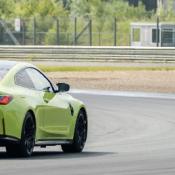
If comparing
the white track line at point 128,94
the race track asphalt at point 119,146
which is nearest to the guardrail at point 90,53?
the white track line at point 128,94

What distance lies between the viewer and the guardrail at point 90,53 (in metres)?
54.5

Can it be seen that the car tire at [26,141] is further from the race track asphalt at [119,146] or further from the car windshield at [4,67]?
the car windshield at [4,67]

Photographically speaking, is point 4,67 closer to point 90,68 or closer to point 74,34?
point 90,68

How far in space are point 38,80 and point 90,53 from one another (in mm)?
41311

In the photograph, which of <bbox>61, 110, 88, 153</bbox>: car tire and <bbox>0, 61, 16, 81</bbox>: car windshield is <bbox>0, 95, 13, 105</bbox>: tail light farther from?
<bbox>61, 110, 88, 153</bbox>: car tire

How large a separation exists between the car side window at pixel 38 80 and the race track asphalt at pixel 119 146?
0.89 m

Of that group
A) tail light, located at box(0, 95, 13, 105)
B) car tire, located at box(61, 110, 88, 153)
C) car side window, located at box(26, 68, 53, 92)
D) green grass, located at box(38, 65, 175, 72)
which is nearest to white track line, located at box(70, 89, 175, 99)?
green grass, located at box(38, 65, 175, 72)

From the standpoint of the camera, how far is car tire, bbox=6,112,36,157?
14.0 m

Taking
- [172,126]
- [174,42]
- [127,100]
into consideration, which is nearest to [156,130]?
[172,126]

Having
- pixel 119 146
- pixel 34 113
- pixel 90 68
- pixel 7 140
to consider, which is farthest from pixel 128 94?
pixel 7 140

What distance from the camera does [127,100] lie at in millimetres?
31344

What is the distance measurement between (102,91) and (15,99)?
21720mm

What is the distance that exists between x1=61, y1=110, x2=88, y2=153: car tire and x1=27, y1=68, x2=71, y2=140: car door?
0.31m

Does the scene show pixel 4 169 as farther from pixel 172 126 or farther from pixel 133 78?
pixel 133 78
